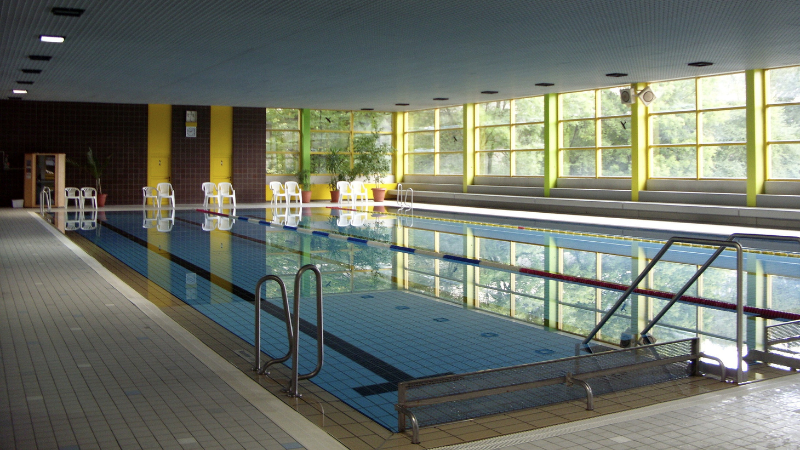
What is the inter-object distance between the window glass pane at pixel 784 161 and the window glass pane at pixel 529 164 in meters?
5.86

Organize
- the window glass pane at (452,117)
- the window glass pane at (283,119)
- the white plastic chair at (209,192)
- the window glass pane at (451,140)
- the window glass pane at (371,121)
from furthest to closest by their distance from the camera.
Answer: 1. the window glass pane at (371,121)
2. the window glass pane at (283,119)
3. the window glass pane at (451,140)
4. the window glass pane at (452,117)
5. the white plastic chair at (209,192)

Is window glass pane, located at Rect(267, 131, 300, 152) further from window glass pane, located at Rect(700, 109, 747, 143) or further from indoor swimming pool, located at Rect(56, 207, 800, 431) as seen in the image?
window glass pane, located at Rect(700, 109, 747, 143)

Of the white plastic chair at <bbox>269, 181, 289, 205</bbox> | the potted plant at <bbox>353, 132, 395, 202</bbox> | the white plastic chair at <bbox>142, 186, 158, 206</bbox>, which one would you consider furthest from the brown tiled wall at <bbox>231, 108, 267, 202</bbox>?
the potted plant at <bbox>353, 132, 395, 202</bbox>

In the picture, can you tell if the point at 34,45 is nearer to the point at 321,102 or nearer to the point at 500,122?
the point at 321,102

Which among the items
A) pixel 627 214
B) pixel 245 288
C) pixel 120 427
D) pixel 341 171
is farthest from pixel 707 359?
pixel 341 171

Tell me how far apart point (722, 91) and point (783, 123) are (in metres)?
1.46

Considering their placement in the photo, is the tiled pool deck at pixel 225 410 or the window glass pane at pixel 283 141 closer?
the tiled pool deck at pixel 225 410

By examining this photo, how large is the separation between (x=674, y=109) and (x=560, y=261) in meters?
7.59

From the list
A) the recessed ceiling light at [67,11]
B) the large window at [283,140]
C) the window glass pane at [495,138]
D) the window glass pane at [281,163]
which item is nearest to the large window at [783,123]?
the window glass pane at [495,138]

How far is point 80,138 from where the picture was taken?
18.8m

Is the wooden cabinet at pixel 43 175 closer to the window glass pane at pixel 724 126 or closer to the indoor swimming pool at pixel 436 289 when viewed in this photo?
the indoor swimming pool at pixel 436 289

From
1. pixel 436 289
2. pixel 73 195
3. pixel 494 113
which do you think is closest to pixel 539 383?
pixel 436 289

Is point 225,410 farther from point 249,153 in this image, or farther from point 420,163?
point 420,163

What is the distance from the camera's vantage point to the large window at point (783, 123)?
12359 mm
